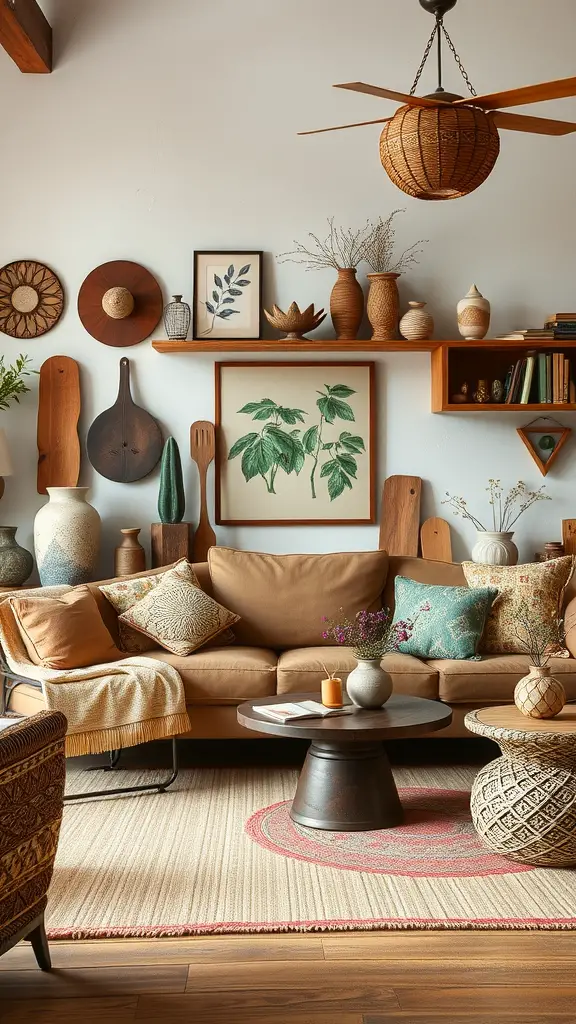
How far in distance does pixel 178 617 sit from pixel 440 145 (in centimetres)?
237

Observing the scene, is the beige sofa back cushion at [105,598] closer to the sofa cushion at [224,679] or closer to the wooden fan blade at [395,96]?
the sofa cushion at [224,679]

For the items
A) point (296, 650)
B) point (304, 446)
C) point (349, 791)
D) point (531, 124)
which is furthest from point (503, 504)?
point (531, 124)

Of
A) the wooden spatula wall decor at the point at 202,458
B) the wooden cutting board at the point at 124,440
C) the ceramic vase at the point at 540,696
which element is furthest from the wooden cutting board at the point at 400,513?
the ceramic vase at the point at 540,696

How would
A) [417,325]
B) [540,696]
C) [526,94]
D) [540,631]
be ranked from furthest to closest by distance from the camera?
[417,325], [540,631], [540,696], [526,94]

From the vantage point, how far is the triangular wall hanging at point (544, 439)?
17.7 feet

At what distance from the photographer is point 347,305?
17.1 feet

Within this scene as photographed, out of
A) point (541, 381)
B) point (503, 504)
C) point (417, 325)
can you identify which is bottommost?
point (503, 504)

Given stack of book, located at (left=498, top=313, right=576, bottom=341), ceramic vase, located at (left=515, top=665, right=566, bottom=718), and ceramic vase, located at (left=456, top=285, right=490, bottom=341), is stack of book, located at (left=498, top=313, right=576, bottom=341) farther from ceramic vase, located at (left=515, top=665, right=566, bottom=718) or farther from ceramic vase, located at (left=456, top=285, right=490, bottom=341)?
ceramic vase, located at (left=515, top=665, right=566, bottom=718)

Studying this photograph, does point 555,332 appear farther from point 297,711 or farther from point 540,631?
point 297,711

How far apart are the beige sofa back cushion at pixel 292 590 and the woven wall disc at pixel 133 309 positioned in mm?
1339

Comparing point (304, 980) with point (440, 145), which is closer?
point (304, 980)

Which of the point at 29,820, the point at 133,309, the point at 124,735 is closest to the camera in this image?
the point at 29,820

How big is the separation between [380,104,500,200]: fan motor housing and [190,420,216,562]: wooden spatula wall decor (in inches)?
95.0

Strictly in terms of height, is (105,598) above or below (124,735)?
above
